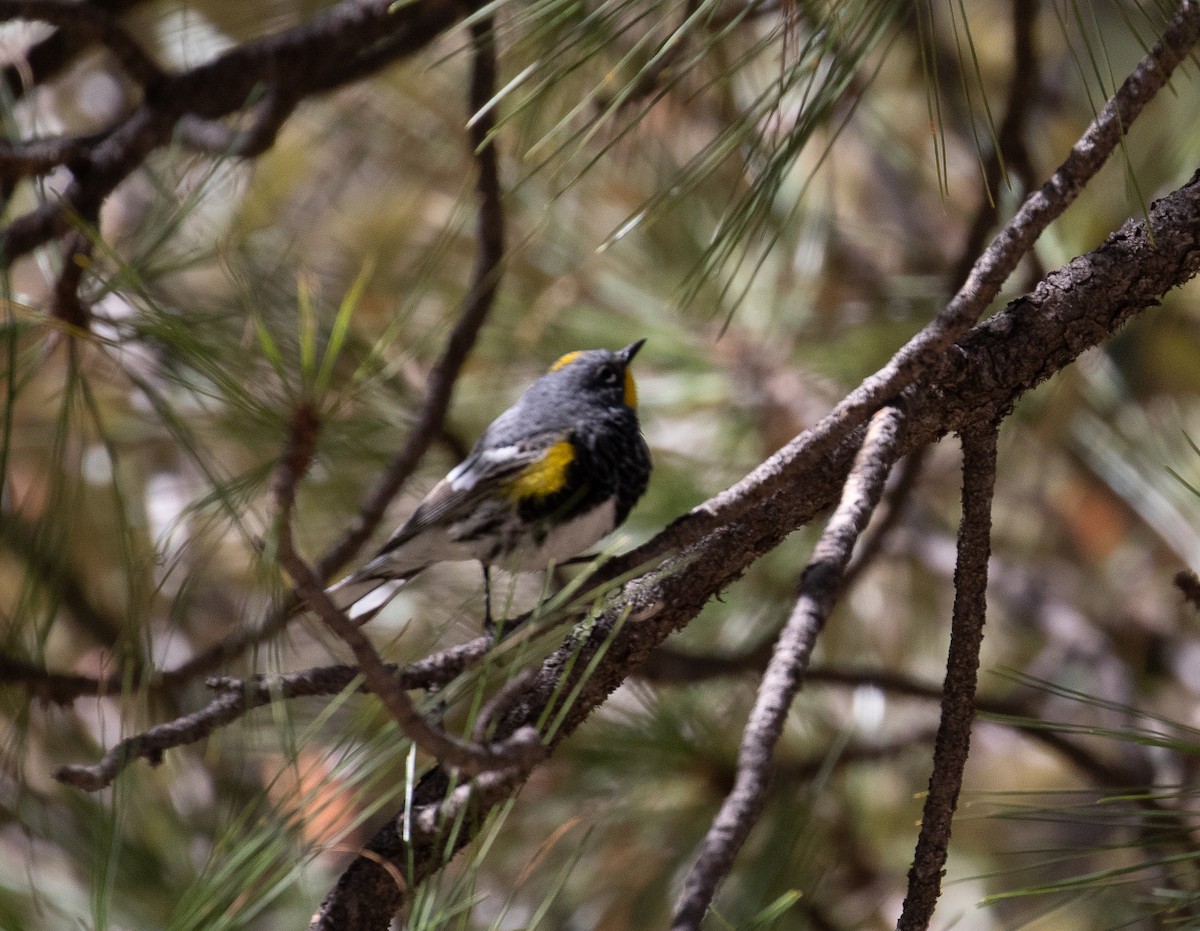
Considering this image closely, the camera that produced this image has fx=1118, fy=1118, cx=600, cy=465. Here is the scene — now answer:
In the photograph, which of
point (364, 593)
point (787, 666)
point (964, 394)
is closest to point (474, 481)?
point (364, 593)

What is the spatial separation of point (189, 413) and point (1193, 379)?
2352 mm

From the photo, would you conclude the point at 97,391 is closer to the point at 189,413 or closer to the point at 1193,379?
the point at 189,413

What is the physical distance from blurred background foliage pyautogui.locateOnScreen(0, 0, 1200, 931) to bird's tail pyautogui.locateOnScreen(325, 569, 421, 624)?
0.41 feet

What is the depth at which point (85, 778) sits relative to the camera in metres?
0.75

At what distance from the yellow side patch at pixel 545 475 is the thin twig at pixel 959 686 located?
29.0 inches

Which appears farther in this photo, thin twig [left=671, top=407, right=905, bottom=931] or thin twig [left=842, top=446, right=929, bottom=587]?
thin twig [left=842, top=446, right=929, bottom=587]

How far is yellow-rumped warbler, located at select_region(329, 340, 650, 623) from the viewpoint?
156 centimetres

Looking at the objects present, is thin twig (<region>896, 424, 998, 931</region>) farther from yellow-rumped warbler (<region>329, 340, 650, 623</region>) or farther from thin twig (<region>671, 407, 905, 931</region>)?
yellow-rumped warbler (<region>329, 340, 650, 623</region>)

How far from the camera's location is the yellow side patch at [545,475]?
1553mm

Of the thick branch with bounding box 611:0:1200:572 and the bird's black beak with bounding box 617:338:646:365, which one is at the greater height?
the bird's black beak with bounding box 617:338:646:365

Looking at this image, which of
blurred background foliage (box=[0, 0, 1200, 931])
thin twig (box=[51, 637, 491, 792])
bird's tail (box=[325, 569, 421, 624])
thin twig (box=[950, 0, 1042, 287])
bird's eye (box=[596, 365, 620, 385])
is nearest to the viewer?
thin twig (box=[51, 637, 491, 792])

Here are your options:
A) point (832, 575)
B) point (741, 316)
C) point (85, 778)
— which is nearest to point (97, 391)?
point (741, 316)

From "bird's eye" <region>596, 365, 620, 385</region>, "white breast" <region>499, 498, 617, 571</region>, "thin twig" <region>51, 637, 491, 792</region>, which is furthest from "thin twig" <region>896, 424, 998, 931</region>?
"bird's eye" <region>596, 365, 620, 385</region>

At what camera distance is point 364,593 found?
1.73 metres
